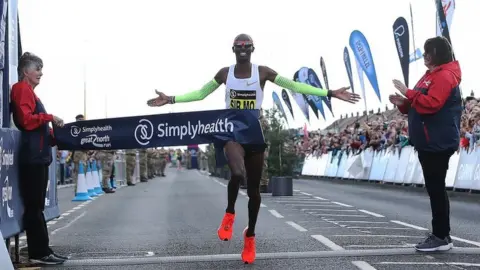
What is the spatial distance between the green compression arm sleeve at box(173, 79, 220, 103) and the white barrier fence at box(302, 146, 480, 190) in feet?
39.9

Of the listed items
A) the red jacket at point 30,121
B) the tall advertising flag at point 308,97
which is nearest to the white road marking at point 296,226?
the red jacket at point 30,121

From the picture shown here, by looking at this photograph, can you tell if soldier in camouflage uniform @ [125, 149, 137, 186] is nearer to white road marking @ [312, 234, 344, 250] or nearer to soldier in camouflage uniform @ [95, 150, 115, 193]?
soldier in camouflage uniform @ [95, 150, 115, 193]

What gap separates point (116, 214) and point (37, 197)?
7.18 meters

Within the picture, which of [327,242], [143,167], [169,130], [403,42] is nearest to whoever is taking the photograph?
[169,130]

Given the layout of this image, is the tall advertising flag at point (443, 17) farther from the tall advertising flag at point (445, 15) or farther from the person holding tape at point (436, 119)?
the person holding tape at point (436, 119)

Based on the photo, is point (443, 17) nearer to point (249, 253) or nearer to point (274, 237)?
point (274, 237)

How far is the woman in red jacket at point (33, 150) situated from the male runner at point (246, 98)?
5.26 ft

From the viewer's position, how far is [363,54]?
30969 mm

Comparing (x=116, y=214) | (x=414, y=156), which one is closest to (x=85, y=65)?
(x=414, y=156)

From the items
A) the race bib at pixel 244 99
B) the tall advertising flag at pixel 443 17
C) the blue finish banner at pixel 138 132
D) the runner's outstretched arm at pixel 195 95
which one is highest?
the tall advertising flag at pixel 443 17

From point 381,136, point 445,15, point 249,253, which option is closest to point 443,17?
point 445,15

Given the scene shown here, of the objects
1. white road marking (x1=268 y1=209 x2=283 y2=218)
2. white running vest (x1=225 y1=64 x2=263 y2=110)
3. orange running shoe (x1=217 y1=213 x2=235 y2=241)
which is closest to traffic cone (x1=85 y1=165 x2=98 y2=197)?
white road marking (x1=268 y1=209 x2=283 y2=218)

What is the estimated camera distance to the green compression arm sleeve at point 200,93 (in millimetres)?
7844

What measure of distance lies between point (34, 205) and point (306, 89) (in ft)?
→ 9.40
